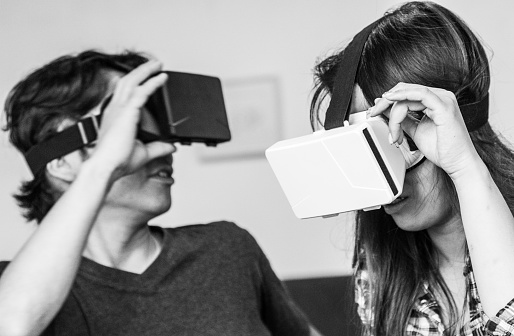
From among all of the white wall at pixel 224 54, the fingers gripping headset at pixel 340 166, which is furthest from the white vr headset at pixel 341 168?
the white wall at pixel 224 54

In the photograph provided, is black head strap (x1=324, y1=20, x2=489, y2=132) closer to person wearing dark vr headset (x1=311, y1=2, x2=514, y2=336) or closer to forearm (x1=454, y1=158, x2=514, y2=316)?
person wearing dark vr headset (x1=311, y1=2, x2=514, y2=336)

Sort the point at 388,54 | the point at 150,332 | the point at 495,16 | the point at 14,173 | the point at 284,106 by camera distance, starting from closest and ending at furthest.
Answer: the point at 388,54, the point at 150,332, the point at 495,16, the point at 284,106, the point at 14,173

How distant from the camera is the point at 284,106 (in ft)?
7.52

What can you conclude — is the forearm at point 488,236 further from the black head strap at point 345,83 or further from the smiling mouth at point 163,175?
the smiling mouth at point 163,175

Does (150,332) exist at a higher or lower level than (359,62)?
lower

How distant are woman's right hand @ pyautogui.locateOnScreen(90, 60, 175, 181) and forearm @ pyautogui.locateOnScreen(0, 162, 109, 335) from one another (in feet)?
0.10

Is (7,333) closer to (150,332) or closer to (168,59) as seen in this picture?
(150,332)

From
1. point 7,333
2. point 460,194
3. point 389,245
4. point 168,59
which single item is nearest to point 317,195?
point 460,194

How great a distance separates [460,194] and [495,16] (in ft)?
4.20

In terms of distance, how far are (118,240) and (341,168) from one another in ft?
1.62

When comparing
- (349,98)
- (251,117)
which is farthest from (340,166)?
(251,117)

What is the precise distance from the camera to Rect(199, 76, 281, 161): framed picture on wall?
2297mm

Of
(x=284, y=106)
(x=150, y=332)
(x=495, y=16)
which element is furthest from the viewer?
(x=284, y=106)

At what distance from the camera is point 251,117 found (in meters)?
2.32
